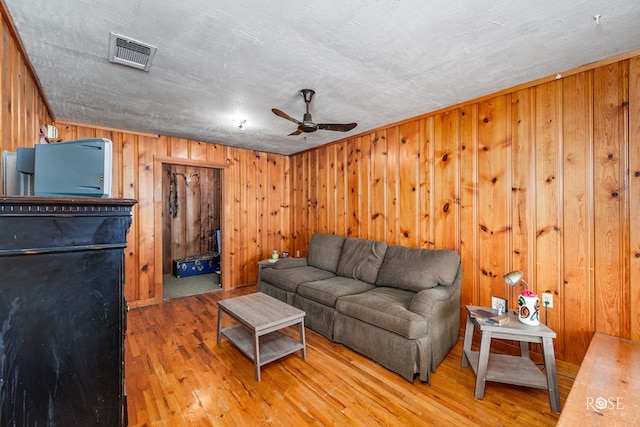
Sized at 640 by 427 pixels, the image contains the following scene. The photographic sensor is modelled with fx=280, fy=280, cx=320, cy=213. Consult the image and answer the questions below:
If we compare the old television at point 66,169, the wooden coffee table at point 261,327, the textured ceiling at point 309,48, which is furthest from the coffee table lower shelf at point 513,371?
the old television at point 66,169

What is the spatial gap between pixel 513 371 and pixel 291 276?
2374 mm

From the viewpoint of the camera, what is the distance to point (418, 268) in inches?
112

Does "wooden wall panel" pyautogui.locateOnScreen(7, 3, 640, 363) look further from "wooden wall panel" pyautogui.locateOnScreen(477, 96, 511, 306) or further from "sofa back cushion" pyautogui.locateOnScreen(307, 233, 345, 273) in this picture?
"sofa back cushion" pyautogui.locateOnScreen(307, 233, 345, 273)

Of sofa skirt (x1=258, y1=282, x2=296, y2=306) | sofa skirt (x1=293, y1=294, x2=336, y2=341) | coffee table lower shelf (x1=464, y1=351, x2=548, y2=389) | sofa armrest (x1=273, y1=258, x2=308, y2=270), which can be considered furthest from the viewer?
sofa armrest (x1=273, y1=258, x2=308, y2=270)

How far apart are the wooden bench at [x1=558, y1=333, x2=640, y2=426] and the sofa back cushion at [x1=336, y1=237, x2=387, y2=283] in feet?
6.11

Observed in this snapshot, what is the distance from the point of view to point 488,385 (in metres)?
2.16

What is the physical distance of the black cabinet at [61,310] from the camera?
3.02 feet

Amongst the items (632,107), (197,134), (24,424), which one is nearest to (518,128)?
(632,107)

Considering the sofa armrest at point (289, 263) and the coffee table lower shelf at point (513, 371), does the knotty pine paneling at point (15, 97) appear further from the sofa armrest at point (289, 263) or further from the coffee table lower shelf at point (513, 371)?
the coffee table lower shelf at point (513, 371)

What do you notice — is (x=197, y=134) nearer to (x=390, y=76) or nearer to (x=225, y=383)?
(x=390, y=76)

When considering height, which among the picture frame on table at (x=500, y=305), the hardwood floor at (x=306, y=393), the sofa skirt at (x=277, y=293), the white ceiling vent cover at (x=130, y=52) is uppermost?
the white ceiling vent cover at (x=130, y=52)

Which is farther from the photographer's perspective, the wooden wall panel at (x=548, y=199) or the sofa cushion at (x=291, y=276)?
the sofa cushion at (x=291, y=276)

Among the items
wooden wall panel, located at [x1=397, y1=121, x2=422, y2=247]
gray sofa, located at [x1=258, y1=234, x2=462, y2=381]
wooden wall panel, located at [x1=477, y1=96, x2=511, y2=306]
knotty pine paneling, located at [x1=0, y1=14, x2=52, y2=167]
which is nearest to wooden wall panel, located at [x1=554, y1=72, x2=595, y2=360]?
wooden wall panel, located at [x1=477, y1=96, x2=511, y2=306]

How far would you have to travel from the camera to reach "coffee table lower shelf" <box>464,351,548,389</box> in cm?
196
